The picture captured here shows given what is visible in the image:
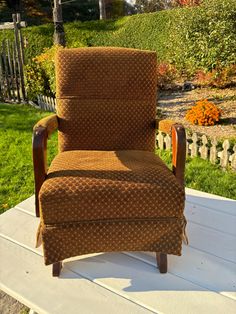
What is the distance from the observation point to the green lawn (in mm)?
3210

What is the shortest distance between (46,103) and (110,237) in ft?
16.6

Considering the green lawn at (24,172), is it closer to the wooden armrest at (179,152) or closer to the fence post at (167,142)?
the fence post at (167,142)

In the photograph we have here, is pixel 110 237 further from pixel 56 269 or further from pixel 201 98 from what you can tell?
pixel 201 98

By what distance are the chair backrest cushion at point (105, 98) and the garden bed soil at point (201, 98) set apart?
248 centimetres

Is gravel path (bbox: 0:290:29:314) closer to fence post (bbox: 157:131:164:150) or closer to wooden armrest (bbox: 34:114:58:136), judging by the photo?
wooden armrest (bbox: 34:114:58:136)

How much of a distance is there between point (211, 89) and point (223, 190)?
17.9 feet

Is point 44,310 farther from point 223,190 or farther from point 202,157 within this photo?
point 202,157

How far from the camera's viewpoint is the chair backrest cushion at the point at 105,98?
2.40 m

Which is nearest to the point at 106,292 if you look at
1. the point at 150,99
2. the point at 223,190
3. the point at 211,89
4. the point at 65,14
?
the point at 150,99

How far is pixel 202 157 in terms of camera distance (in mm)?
3953

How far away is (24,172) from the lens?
368 centimetres

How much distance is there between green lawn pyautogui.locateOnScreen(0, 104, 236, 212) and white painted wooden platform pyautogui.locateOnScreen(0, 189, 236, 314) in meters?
1.11

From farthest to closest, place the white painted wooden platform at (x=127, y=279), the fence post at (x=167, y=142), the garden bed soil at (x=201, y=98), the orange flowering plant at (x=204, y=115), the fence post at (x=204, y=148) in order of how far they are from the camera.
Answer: the orange flowering plant at (x=204, y=115), the garden bed soil at (x=201, y=98), the fence post at (x=167, y=142), the fence post at (x=204, y=148), the white painted wooden platform at (x=127, y=279)

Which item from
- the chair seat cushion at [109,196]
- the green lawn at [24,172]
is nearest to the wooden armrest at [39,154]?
the chair seat cushion at [109,196]
